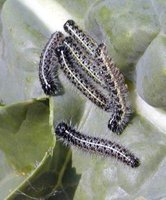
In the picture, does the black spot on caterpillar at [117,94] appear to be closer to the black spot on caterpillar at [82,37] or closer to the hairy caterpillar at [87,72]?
the hairy caterpillar at [87,72]

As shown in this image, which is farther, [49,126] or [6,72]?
[6,72]

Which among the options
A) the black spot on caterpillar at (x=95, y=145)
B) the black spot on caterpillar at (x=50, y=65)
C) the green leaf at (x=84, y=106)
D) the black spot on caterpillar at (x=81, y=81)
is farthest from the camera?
the black spot on caterpillar at (x=50, y=65)

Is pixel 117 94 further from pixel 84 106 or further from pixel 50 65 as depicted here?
pixel 50 65

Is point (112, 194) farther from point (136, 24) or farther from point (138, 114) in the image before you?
point (136, 24)

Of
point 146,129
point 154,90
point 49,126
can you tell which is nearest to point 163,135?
point 146,129

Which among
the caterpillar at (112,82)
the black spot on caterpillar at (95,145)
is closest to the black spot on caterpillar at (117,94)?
the caterpillar at (112,82)

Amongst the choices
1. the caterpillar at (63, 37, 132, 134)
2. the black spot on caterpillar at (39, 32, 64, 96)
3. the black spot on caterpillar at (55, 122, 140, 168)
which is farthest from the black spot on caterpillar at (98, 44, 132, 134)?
the black spot on caterpillar at (39, 32, 64, 96)

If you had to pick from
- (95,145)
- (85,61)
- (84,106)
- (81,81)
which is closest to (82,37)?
(85,61)
